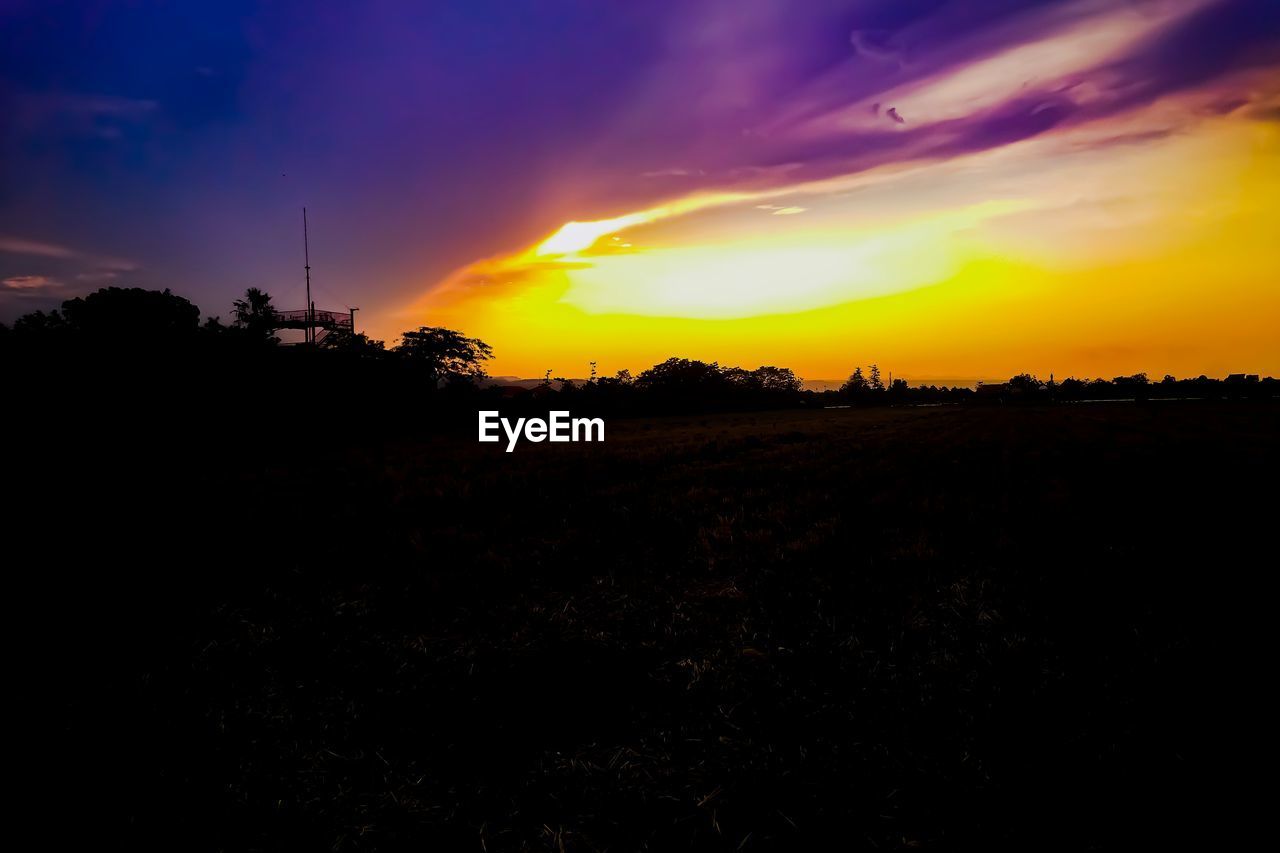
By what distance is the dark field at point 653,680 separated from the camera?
2.72m

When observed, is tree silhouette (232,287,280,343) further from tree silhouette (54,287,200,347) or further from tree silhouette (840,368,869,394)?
tree silhouette (840,368,869,394)

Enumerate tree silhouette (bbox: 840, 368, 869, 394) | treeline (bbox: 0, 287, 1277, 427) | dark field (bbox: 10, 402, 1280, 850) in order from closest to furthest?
dark field (bbox: 10, 402, 1280, 850), treeline (bbox: 0, 287, 1277, 427), tree silhouette (bbox: 840, 368, 869, 394)

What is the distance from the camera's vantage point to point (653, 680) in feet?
13.3

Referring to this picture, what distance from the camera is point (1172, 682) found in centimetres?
373

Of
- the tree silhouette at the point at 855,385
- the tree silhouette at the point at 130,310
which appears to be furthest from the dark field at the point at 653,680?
the tree silhouette at the point at 855,385

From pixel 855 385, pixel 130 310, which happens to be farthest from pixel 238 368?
pixel 855 385

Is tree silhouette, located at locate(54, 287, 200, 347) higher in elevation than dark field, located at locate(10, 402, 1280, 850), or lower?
higher

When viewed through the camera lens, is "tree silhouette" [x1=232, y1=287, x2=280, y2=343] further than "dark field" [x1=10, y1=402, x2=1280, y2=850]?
Yes

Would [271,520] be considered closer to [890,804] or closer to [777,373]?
[890,804]

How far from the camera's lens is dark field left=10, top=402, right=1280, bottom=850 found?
2717 mm

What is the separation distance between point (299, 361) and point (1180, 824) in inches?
1446

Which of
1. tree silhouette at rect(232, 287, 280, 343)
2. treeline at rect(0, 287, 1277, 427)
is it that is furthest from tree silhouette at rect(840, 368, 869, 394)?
tree silhouette at rect(232, 287, 280, 343)

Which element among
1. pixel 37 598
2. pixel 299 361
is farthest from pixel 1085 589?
pixel 299 361

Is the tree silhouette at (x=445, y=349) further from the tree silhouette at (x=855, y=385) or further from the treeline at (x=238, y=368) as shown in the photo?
the tree silhouette at (x=855, y=385)
